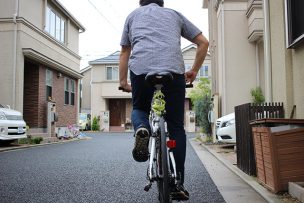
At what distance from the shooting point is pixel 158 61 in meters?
2.71

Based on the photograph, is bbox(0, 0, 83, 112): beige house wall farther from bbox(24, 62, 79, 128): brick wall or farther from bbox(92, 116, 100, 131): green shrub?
bbox(92, 116, 100, 131): green shrub

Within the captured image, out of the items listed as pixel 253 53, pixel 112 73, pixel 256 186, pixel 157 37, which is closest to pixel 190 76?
pixel 157 37

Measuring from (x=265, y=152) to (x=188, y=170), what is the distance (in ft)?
7.27

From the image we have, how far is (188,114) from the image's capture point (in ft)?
94.4

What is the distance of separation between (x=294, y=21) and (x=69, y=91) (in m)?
16.0

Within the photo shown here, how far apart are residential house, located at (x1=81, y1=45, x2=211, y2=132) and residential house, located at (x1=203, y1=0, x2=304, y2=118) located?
52.9 feet

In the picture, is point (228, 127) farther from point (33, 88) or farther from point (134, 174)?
point (33, 88)

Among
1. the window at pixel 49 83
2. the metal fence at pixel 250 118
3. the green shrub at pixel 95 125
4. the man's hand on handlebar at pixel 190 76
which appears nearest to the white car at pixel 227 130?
the metal fence at pixel 250 118

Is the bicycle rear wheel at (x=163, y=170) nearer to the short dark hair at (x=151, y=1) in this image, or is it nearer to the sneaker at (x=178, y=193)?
the sneaker at (x=178, y=193)

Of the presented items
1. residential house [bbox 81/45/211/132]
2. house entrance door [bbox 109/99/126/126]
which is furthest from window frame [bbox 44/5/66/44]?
house entrance door [bbox 109/99/126/126]

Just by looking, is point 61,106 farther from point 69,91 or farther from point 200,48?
point 200,48

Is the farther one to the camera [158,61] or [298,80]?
[298,80]

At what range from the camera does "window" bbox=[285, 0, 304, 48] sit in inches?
181

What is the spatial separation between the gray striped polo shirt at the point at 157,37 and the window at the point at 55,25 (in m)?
Result: 14.7
